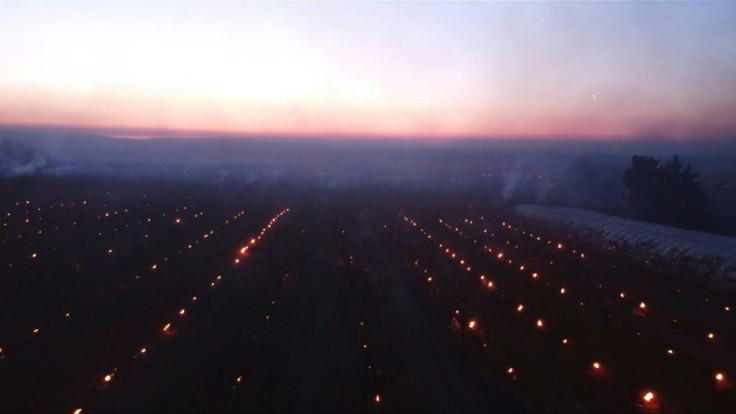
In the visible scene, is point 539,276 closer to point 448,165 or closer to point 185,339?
point 185,339

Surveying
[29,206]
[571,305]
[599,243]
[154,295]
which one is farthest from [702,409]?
[29,206]

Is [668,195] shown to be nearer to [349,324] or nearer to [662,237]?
[662,237]

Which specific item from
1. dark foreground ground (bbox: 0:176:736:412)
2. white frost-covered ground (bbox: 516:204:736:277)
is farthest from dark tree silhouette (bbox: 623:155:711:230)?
dark foreground ground (bbox: 0:176:736:412)

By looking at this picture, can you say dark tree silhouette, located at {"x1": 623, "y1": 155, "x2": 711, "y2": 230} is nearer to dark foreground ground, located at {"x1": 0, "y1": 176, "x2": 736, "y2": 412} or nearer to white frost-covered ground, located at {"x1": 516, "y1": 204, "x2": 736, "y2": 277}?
white frost-covered ground, located at {"x1": 516, "y1": 204, "x2": 736, "y2": 277}

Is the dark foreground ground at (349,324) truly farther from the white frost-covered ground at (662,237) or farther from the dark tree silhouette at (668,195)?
the dark tree silhouette at (668,195)

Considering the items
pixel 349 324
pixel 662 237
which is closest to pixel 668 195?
pixel 662 237
